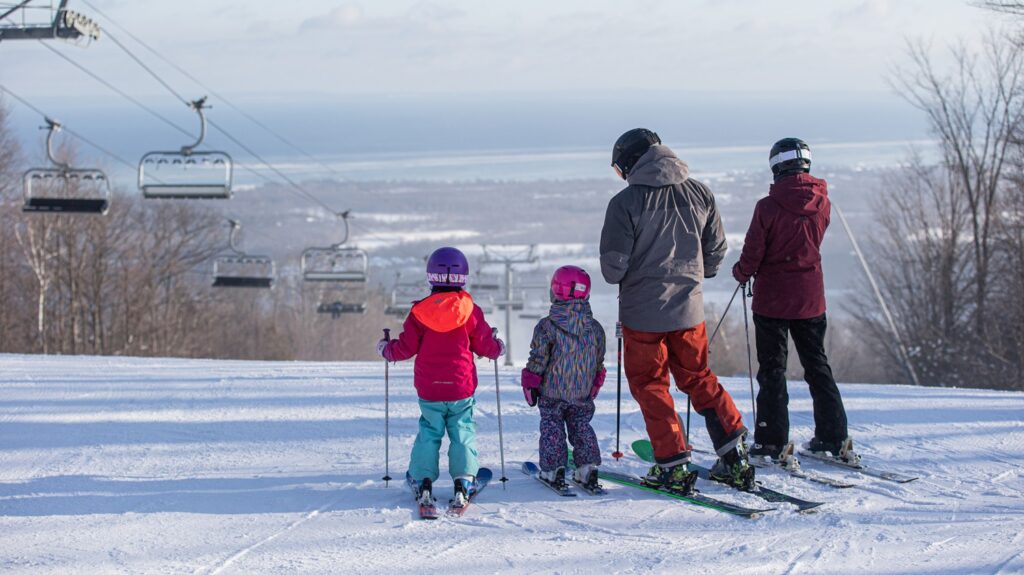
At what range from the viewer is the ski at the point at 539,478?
4871 mm

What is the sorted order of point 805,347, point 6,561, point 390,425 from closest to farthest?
point 6,561
point 805,347
point 390,425

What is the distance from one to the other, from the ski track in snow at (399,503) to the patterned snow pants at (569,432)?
6.9 inches

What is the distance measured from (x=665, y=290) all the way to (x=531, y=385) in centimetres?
76

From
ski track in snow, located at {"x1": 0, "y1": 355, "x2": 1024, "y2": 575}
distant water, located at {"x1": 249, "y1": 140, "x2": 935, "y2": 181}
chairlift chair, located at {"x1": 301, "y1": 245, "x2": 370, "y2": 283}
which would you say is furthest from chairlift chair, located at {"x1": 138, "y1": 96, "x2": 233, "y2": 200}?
distant water, located at {"x1": 249, "y1": 140, "x2": 935, "y2": 181}

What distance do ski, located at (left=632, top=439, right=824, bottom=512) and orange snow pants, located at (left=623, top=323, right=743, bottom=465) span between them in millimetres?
161

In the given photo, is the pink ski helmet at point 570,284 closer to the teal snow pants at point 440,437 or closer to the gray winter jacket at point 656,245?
the gray winter jacket at point 656,245

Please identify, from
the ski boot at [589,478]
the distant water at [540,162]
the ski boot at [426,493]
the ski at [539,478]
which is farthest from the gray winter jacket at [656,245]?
the distant water at [540,162]

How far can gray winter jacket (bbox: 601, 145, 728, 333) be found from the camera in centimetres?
470

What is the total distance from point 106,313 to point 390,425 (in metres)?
38.1

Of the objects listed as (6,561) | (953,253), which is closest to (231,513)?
(6,561)

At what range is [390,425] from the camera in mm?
6488

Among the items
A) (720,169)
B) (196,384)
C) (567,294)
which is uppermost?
(720,169)

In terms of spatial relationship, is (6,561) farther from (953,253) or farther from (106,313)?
(106,313)

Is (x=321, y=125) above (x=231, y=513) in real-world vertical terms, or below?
above
